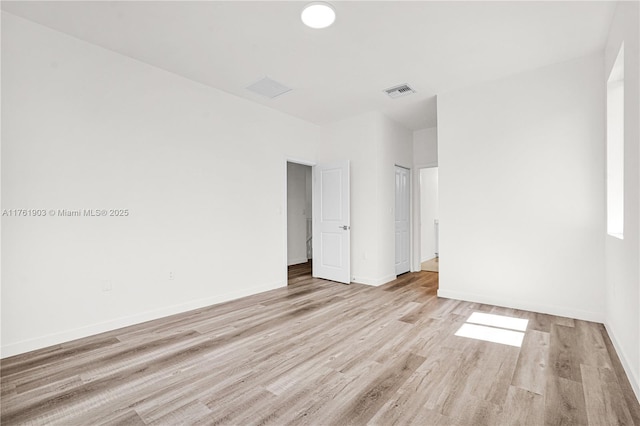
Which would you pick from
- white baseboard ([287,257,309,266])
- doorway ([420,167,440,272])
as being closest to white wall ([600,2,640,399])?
doorway ([420,167,440,272])

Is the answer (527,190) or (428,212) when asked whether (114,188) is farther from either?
(428,212)

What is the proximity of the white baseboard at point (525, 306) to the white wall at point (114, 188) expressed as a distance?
2.82 m

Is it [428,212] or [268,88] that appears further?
[428,212]

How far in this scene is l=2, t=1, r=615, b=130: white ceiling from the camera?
2.56 m

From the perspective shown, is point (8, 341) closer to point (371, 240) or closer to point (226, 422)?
point (226, 422)

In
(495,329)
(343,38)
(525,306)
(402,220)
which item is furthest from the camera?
(402,220)

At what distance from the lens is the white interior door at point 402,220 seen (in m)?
5.82

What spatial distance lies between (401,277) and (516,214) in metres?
2.40

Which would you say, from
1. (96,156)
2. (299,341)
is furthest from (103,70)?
(299,341)

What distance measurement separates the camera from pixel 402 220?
6.00 metres

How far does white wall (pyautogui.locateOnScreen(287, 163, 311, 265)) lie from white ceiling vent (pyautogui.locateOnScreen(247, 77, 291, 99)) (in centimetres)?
299

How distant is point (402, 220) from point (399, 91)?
2.58m

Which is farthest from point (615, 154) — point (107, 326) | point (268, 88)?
point (107, 326)

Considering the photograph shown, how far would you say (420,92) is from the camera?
429 centimetres
